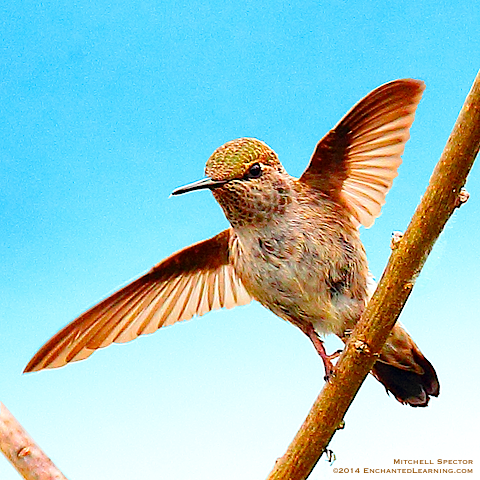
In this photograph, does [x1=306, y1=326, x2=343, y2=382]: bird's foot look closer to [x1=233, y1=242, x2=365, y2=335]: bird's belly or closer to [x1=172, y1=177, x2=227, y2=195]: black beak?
[x1=233, y1=242, x2=365, y2=335]: bird's belly

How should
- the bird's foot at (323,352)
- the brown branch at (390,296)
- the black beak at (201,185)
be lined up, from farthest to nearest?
the bird's foot at (323,352) → the black beak at (201,185) → the brown branch at (390,296)

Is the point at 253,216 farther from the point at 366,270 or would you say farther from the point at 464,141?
the point at 464,141

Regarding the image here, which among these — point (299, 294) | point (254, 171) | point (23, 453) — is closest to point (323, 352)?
point (299, 294)

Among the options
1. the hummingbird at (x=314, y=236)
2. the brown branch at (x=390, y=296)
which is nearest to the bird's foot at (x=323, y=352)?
the hummingbird at (x=314, y=236)

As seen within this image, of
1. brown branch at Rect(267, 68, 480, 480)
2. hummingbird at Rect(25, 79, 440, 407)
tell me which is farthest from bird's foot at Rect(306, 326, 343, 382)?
brown branch at Rect(267, 68, 480, 480)

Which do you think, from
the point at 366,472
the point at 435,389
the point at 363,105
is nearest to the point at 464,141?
the point at 363,105

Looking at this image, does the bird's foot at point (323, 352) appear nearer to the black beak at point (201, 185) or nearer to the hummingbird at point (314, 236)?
the hummingbird at point (314, 236)
